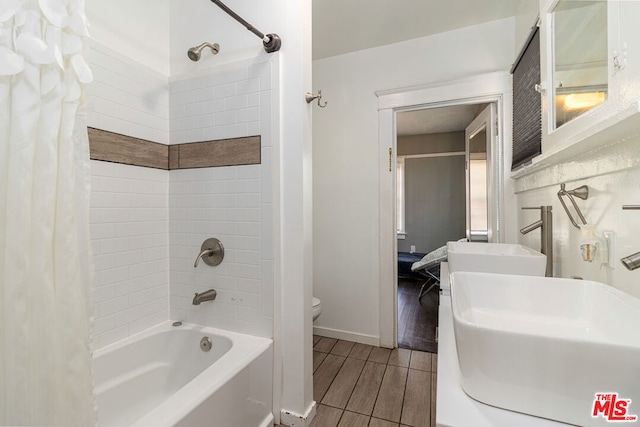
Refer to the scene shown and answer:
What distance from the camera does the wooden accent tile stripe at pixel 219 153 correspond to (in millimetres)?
1610

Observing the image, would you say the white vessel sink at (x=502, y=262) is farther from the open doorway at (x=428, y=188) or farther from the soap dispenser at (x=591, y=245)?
the open doorway at (x=428, y=188)

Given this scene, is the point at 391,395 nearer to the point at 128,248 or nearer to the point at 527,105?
the point at 128,248

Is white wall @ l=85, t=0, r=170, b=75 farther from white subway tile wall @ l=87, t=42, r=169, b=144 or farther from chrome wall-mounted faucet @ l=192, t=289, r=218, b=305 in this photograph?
chrome wall-mounted faucet @ l=192, t=289, r=218, b=305

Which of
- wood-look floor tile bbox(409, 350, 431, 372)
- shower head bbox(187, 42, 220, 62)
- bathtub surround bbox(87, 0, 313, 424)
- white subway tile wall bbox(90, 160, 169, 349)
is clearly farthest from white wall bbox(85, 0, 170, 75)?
wood-look floor tile bbox(409, 350, 431, 372)

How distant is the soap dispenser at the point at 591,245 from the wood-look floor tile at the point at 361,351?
171 cm

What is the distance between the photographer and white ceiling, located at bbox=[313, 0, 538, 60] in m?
1.95

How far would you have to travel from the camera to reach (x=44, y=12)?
645mm

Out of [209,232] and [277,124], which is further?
[209,232]

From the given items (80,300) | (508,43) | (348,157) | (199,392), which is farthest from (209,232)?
(508,43)

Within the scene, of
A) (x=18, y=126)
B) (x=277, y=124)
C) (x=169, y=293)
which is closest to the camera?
(x=18, y=126)

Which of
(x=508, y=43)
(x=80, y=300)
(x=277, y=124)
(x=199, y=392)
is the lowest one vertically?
(x=199, y=392)

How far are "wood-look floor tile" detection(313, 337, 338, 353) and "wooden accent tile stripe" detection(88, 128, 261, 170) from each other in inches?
65.3

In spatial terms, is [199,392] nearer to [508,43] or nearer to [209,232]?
[209,232]

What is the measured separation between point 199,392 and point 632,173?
155cm
